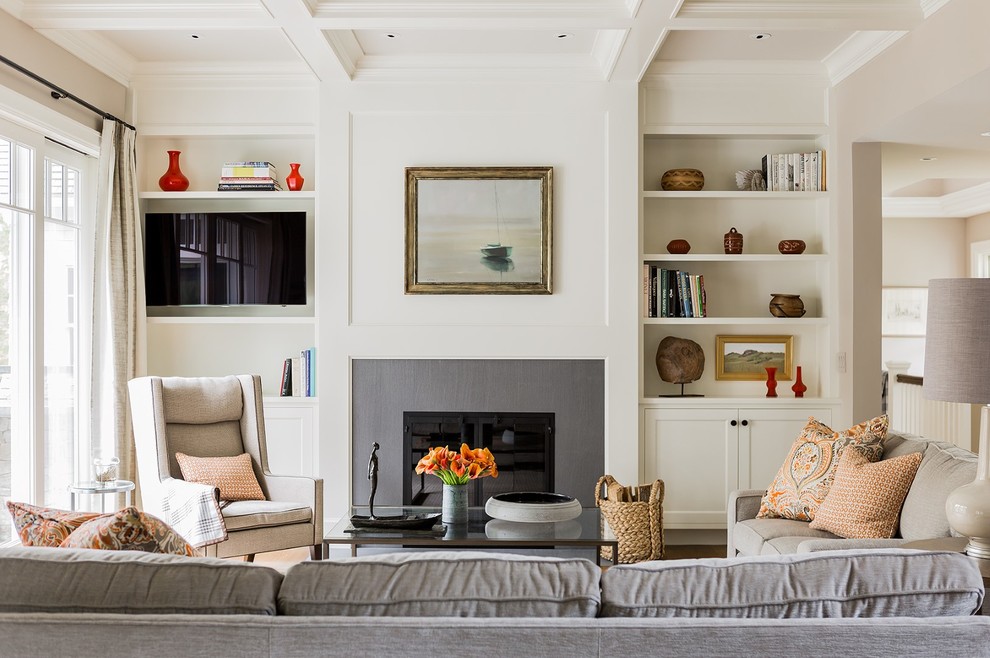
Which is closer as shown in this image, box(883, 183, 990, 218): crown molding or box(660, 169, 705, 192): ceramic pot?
box(660, 169, 705, 192): ceramic pot

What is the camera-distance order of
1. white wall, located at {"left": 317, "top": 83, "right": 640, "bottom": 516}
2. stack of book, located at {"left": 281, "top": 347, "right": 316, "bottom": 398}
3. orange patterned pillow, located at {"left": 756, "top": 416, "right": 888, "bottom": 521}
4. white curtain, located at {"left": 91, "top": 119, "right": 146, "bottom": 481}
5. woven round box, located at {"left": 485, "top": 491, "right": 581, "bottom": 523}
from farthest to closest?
stack of book, located at {"left": 281, "top": 347, "right": 316, "bottom": 398} → white wall, located at {"left": 317, "top": 83, "right": 640, "bottom": 516} → white curtain, located at {"left": 91, "top": 119, "right": 146, "bottom": 481} → woven round box, located at {"left": 485, "top": 491, "right": 581, "bottom": 523} → orange patterned pillow, located at {"left": 756, "top": 416, "right": 888, "bottom": 521}

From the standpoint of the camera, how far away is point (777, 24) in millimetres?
3744

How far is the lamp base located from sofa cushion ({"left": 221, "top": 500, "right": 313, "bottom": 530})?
2682 millimetres

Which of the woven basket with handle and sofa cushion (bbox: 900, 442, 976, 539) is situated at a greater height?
sofa cushion (bbox: 900, 442, 976, 539)

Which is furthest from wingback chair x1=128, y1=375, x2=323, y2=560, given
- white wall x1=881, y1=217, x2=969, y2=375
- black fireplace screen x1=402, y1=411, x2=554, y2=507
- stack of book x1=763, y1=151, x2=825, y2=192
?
white wall x1=881, y1=217, x2=969, y2=375

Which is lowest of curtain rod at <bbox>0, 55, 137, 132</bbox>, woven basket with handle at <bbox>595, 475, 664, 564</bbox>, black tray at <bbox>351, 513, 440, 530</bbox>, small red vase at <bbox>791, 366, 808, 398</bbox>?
woven basket with handle at <bbox>595, 475, 664, 564</bbox>

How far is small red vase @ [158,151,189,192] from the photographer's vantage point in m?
4.84

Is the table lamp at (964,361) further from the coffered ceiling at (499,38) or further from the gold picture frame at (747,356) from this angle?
the gold picture frame at (747,356)

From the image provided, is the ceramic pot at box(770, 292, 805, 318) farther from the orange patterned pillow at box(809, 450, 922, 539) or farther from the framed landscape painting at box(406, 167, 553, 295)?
the orange patterned pillow at box(809, 450, 922, 539)

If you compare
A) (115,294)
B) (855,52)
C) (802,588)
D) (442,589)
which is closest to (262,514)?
(115,294)

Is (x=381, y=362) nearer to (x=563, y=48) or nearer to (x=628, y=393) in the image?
(x=628, y=393)

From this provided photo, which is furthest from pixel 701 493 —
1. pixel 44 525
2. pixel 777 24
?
pixel 44 525

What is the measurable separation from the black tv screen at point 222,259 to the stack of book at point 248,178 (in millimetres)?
163

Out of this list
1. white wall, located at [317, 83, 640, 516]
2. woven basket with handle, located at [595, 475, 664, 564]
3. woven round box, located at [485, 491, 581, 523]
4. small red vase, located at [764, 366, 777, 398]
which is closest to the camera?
woven round box, located at [485, 491, 581, 523]
